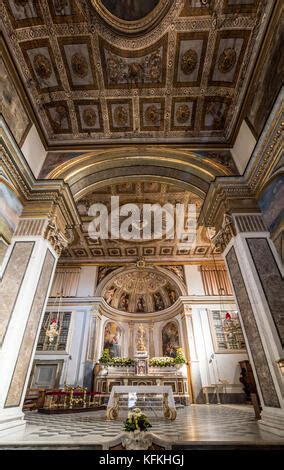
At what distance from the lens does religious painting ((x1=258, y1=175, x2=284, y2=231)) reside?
5008mm

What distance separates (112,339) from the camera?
14250 mm

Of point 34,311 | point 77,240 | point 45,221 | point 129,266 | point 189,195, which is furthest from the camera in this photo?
point 129,266

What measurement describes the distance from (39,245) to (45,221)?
2.41ft

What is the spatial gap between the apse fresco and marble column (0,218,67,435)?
5.66m

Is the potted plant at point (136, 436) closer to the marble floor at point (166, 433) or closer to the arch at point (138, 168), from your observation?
the marble floor at point (166, 433)

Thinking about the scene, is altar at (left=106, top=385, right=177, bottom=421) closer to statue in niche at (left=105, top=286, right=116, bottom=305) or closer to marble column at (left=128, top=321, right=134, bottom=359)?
statue in niche at (left=105, top=286, right=116, bottom=305)

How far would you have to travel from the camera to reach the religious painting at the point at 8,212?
5297mm

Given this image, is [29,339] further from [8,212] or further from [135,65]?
[135,65]

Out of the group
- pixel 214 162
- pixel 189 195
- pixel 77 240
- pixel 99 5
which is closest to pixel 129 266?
pixel 77 240

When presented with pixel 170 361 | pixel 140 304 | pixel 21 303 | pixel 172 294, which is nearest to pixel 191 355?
pixel 170 361

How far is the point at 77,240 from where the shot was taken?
13594 mm

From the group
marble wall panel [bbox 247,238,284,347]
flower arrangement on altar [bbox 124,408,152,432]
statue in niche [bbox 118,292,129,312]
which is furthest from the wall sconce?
statue in niche [bbox 118,292,129,312]

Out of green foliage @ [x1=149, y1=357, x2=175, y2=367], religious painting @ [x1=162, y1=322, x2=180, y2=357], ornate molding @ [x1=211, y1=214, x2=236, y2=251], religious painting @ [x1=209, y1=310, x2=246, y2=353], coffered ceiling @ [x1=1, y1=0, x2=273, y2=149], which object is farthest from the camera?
religious painting @ [x1=162, y1=322, x2=180, y2=357]

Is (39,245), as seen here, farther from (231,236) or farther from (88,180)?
(231,236)
